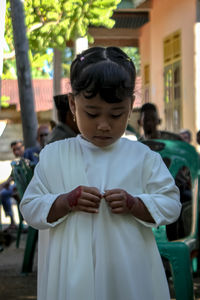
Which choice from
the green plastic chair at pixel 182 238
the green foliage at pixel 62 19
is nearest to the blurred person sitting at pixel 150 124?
the green plastic chair at pixel 182 238

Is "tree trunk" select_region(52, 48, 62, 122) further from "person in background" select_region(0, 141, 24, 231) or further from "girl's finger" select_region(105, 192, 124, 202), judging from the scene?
"person in background" select_region(0, 141, 24, 231)

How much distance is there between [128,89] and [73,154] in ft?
0.90

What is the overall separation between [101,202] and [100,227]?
3.0 inches

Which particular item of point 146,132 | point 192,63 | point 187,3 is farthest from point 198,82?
point 146,132

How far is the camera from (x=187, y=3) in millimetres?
7418

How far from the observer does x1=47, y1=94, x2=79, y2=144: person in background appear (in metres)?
4.29

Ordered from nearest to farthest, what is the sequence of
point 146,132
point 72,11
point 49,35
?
point 72,11 < point 49,35 < point 146,132

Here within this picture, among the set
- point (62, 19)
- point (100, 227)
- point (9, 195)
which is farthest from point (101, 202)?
point (9, 195)

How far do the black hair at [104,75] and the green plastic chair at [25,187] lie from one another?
3.36m

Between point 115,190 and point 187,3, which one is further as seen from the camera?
point 187,3

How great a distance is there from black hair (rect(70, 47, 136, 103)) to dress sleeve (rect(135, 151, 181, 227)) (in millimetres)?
233

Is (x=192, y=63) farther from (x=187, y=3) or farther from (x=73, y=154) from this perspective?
(x=73, y=154)

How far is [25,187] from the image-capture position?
5613 millimetres

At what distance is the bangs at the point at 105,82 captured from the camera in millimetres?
1892
